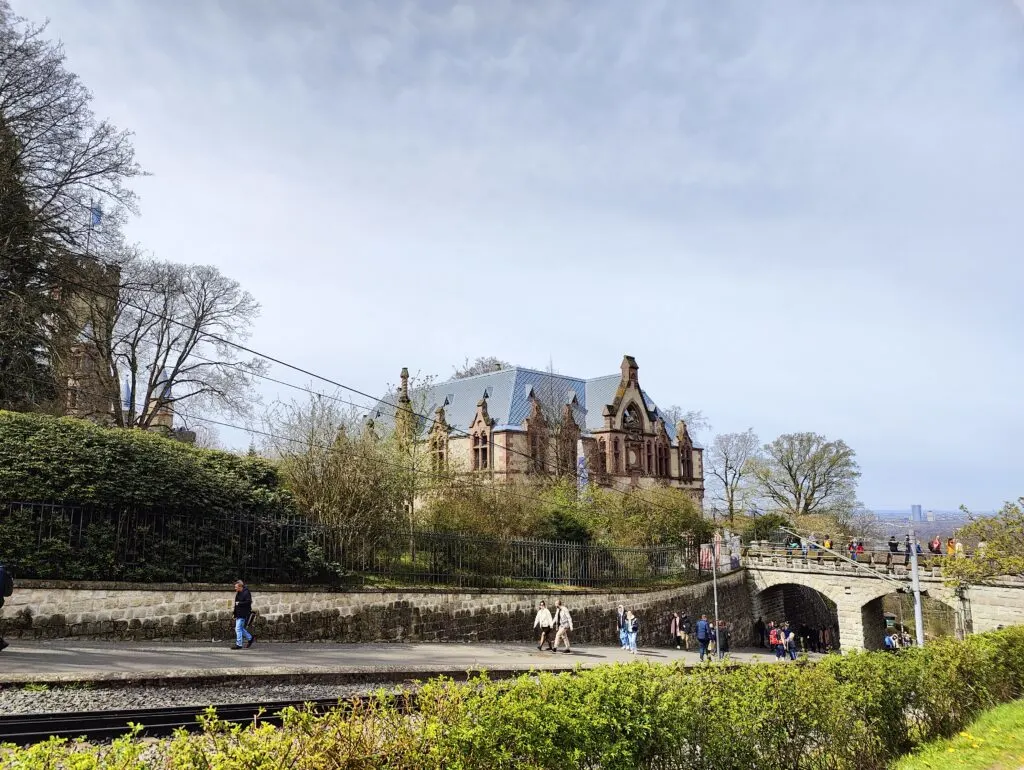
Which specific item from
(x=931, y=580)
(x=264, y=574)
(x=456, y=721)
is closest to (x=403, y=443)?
(x=264, y=574)

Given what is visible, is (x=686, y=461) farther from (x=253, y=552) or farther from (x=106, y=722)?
(x=106, y=722)

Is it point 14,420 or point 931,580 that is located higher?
point 14,420

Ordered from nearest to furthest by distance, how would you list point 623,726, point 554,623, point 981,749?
point 623,726, point 981,749, point 554,623

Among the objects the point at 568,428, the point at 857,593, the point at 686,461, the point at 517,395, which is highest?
the point at 517,395

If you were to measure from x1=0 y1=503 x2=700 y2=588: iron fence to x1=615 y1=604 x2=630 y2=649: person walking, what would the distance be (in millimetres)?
1538

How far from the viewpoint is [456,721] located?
569 cm

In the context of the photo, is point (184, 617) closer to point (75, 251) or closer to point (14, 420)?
point (14, 420)

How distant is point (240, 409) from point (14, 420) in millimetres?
17802

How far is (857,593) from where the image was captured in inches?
1602

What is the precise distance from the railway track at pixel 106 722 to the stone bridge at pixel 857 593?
84.9 feet

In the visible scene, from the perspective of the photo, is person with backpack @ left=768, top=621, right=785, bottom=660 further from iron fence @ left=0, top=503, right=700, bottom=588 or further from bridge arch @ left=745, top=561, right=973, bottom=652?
iron fence @ left=0, top=503, right=700, bottom=588

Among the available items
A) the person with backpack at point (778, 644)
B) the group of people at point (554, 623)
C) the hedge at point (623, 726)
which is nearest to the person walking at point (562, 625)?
the group of people at point (554, 623)

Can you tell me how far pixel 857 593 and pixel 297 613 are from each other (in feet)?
110

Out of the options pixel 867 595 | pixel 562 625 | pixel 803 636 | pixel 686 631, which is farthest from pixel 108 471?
pixel 803 636
